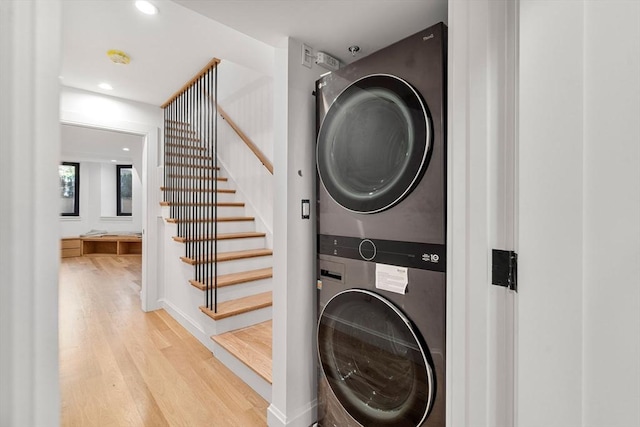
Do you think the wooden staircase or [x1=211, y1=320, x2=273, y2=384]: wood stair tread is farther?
the wooden staircase

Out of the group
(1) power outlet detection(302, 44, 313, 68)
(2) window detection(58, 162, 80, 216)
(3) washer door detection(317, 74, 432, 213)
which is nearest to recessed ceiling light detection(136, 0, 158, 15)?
(1) power outlet detection(302, 44, 313, 68)

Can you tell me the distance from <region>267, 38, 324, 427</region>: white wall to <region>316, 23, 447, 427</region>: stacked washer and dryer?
Answer: 11cm

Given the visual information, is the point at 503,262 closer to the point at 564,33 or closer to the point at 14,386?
the point at 564,33

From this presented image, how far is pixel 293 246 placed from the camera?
1470 mm

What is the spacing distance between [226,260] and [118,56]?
5.68ft

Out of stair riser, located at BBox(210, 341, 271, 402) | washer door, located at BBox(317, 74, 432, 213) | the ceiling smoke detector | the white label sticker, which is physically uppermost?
the ceiling smoke detector

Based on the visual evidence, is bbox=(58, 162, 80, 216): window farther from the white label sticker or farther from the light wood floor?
the white label sticker

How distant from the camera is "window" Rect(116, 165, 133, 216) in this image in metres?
7.48

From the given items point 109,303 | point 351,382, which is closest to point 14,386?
point 351,382

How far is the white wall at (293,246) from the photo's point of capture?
1446 mm

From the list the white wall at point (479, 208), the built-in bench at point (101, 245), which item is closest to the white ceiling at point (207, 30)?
the white wall at point (479, 208)

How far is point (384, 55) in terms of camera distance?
1139 millimetres

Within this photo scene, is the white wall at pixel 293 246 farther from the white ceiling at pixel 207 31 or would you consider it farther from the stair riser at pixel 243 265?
the stair riser at pixel 243 265

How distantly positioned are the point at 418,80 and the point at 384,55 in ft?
0.69
